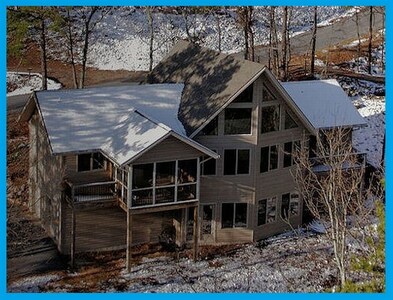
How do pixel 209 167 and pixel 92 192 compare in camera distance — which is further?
pixel 209 167

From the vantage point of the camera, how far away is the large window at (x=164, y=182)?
18.8 m

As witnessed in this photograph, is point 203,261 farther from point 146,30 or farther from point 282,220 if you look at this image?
point 146,30

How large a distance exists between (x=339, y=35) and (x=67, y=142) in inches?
948

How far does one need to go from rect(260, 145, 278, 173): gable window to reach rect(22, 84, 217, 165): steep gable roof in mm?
2648

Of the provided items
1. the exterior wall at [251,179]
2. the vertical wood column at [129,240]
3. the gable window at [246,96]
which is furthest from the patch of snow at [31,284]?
the gable window at [246,96]

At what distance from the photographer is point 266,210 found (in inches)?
851

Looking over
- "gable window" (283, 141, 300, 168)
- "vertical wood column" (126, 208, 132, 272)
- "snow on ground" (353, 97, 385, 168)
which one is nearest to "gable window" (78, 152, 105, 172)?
"vertical wood column" (126, 208, 132, 272)

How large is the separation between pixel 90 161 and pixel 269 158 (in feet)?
18.6

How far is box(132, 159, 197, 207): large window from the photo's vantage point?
18.8 m

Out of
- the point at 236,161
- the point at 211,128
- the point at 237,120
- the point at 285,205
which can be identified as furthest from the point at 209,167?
the point at 285,205

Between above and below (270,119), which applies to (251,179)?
below

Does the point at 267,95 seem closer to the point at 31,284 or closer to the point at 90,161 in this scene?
the point at 90,161

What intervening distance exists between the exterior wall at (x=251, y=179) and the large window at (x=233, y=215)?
0.13 m

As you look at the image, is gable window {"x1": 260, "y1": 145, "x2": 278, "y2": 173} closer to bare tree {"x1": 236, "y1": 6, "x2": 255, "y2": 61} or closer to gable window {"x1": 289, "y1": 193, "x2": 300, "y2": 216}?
gable window {"x1": 289, "y1": 193, "x2": 300, "y2": 216}
